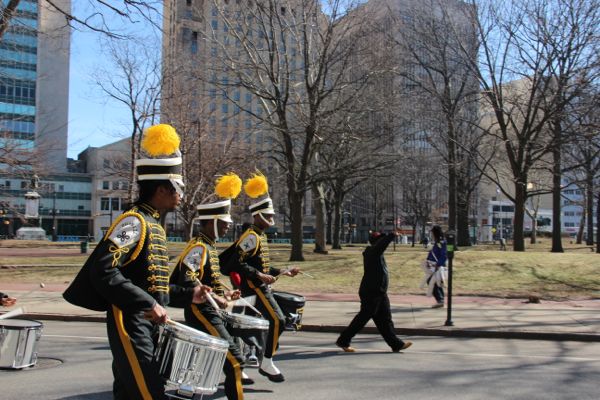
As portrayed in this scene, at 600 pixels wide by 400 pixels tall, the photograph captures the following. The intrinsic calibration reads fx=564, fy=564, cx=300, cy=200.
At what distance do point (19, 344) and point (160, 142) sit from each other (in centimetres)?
446

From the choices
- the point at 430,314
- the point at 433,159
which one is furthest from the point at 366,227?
the point at 430,314

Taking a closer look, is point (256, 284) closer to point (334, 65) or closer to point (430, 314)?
point (430, 314)

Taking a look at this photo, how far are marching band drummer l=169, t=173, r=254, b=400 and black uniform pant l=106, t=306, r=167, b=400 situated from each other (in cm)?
114

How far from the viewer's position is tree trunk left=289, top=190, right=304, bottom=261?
85.4 feet

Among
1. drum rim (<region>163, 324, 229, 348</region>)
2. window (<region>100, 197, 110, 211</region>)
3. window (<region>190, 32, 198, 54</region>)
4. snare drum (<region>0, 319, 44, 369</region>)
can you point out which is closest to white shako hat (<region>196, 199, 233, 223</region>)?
drum rim (<region>163, 324, 229, 348</region>)

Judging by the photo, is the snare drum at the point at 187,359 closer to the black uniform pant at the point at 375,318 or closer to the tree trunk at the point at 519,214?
the black uniform pant at the point at 375,318

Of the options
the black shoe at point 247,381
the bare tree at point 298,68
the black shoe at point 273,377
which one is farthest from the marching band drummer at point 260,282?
the bare tree at point 298,68

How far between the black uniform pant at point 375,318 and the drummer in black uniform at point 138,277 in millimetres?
5044

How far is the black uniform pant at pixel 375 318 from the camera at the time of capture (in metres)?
8.43

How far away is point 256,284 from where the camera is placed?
21.6 feet

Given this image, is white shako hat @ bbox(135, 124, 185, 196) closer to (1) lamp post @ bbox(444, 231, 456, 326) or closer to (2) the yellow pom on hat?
(2) the yellow pom on hat

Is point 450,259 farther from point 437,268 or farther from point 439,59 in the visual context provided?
point 439,59

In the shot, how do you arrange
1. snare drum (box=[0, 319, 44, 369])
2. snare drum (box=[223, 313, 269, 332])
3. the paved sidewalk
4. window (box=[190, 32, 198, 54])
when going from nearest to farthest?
snare drum (box=[223, 313, 269, 332]), snare drum (box=[0, 319, 44, 369]), the paved sidewalk, window (box=[190, 32, 198, 54])

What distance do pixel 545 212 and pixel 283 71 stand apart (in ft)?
425
